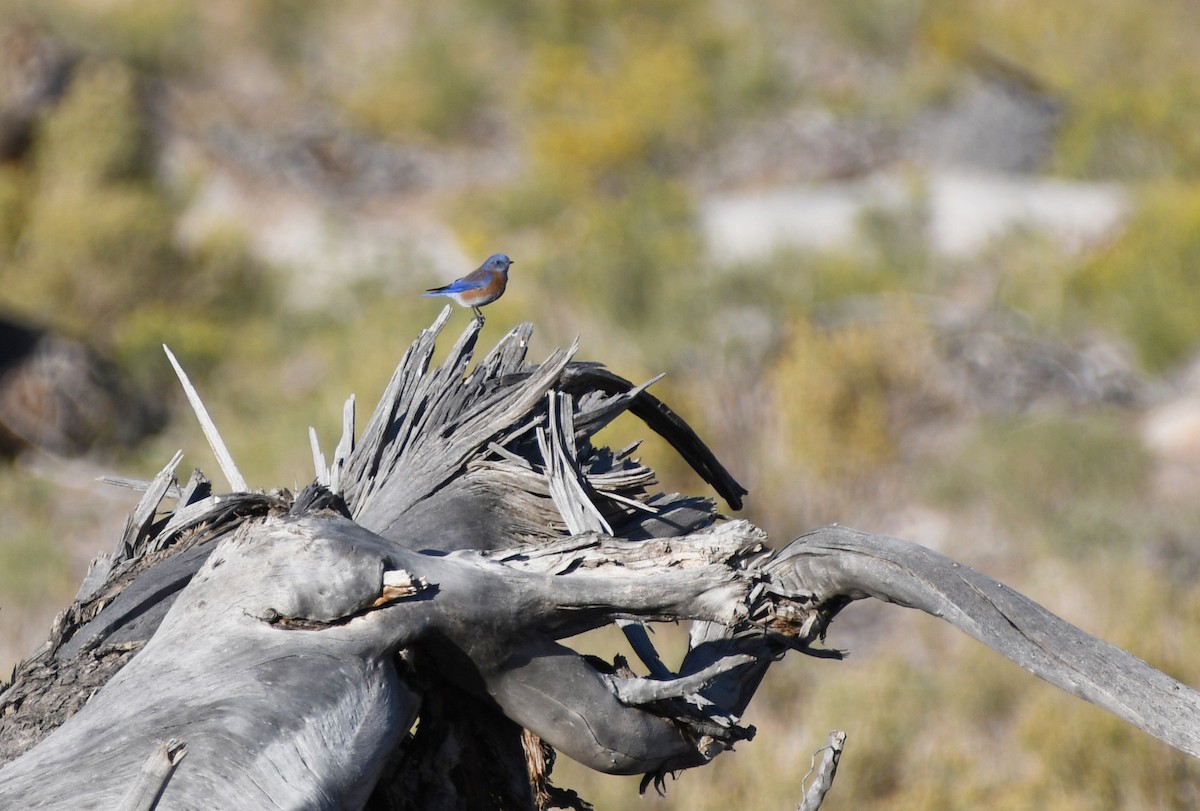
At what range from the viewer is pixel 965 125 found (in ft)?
68.8

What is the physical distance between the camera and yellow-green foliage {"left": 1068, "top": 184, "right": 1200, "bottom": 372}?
1415 centimetres

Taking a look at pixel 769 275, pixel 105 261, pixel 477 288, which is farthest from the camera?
pixel 105 261

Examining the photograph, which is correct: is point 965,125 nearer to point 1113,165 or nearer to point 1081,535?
point 1113,165

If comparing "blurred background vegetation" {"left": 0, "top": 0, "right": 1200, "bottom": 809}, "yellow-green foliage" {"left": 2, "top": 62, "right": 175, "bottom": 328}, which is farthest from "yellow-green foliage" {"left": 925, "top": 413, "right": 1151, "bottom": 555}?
"yellow-green foliage" {"left": 2, "top": 62, "right": 175, "bottom": 328}

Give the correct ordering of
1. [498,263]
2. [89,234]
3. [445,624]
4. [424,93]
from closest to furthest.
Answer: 1. [445,624]
2. [498,263]
3. [89,234]
4. [424,93]

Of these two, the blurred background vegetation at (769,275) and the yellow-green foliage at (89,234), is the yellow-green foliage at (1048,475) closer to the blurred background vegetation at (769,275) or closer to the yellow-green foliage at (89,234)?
the blurred background vegetation at (769,275)

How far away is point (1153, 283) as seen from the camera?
48.1 ft

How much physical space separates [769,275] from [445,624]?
44.1 feet

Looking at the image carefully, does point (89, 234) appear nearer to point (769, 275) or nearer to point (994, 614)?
point (769, 275)

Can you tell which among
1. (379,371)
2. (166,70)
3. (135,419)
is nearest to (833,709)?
(379,371)

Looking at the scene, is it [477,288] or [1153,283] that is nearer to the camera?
[477,288]

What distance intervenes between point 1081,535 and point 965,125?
38.6ft

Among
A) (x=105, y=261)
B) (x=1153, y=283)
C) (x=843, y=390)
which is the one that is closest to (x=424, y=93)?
(x=105, y=261)

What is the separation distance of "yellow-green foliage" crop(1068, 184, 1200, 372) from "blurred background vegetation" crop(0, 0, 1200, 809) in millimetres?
43
